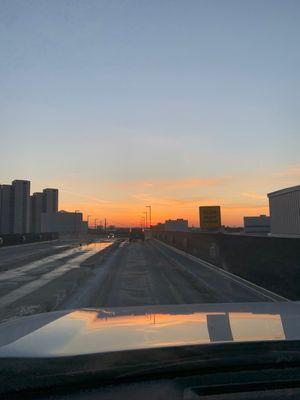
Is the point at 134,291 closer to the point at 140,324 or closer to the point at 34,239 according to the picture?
the point at 140,324

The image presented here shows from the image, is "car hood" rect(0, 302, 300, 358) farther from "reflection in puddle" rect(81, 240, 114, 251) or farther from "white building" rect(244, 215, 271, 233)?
"white building" rect(244, 215, 271, 233)

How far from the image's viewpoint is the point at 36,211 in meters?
138

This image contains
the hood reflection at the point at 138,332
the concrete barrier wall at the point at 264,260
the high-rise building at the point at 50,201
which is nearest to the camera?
the hood reflection at the point at 138,332

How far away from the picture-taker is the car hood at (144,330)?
2930 mm

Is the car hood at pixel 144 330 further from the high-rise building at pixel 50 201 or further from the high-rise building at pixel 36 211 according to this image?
the high-rise building at pixel 50 201

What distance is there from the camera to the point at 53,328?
3.81m

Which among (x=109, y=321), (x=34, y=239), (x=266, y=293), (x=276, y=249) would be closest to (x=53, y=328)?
(x=109, y=321)

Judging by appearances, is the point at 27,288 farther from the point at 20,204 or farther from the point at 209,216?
the point at 20,204

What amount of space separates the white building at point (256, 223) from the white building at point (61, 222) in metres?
55.0

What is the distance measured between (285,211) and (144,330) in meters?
39.8

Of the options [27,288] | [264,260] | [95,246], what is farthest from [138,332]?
[95,246]

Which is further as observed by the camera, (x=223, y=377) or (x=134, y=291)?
(x=134, y=291)

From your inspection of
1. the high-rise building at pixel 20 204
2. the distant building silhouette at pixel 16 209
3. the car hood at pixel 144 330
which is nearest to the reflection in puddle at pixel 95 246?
the car hood at pixel 144 330

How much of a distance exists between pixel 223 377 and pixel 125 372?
18.9 inches
